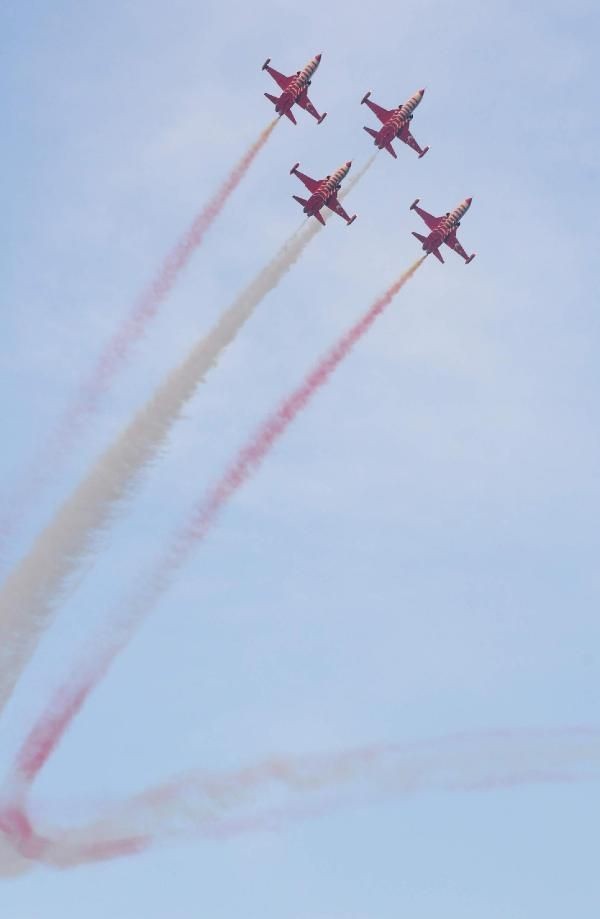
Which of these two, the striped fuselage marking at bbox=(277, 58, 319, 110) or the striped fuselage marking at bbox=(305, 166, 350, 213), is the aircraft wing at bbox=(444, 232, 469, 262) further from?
the striped fuselage marking at bbox=(277, 58, 319, 110)

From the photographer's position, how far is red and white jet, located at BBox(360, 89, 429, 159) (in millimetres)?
107625

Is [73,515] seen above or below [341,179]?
below

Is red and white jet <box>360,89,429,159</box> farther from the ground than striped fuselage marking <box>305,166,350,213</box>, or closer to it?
farther from the ground

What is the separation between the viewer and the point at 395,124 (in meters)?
108

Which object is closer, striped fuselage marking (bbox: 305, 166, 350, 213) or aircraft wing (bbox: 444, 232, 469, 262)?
striped fuselage marking (bbox: 305, 166, 350, 213)

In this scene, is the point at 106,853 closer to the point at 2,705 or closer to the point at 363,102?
the point at 2,705

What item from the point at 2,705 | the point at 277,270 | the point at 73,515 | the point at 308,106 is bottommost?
the point at 2,705

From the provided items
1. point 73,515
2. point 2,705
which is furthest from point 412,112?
point 2,705

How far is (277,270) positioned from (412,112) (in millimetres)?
17701

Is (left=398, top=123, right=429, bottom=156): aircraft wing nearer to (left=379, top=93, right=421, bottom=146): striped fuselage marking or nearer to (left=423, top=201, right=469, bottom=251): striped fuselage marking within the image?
(left=379, top=93, right=421, bottom=146): striped fuselage marking

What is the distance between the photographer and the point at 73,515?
9125 cm

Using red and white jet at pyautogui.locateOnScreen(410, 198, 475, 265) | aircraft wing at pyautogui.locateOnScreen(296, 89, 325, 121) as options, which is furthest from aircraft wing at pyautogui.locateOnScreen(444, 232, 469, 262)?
aircraft wing at pyautogui.locateOnScreen(296, 89, 325, 121)

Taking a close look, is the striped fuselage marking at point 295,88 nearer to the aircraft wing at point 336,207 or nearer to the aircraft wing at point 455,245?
the aircraft wing at point 336,207

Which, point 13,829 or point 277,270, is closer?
point 13,829
